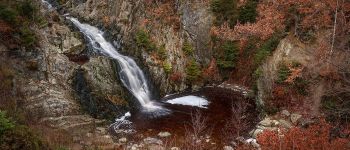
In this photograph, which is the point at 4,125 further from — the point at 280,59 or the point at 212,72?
the point at 212,72

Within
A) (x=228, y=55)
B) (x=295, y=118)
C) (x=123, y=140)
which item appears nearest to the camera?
(x=123, y=140)

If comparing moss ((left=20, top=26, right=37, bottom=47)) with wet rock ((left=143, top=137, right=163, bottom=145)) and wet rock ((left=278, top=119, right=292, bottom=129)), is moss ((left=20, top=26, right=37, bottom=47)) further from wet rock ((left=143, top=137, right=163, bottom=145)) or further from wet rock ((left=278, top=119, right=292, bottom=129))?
wet rock ((left=278, top=119, right=292, bottom=129))

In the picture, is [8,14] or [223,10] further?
[223,10]

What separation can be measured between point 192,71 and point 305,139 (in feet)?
44.0

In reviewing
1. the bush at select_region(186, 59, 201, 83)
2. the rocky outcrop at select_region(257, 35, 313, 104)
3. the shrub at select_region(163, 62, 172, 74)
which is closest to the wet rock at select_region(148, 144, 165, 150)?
the rocky outcrop at select_region(257, 35, 313, 104)

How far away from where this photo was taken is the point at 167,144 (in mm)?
18781

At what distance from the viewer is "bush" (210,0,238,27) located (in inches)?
1211

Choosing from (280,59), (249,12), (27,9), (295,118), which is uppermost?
(27,9)

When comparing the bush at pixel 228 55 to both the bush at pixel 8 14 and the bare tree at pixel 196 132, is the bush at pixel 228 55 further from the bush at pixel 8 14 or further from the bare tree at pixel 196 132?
the bush at pixel 8 14

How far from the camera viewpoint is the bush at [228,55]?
1157 inches

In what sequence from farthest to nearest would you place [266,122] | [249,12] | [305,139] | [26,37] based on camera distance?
1. [249,12]
2. [26,37]
3. [266,122]
4. [305,139]

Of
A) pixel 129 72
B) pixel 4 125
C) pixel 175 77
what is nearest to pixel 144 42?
pixel 129 72

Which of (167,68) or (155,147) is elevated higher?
(167,68)

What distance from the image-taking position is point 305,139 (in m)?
17.0
